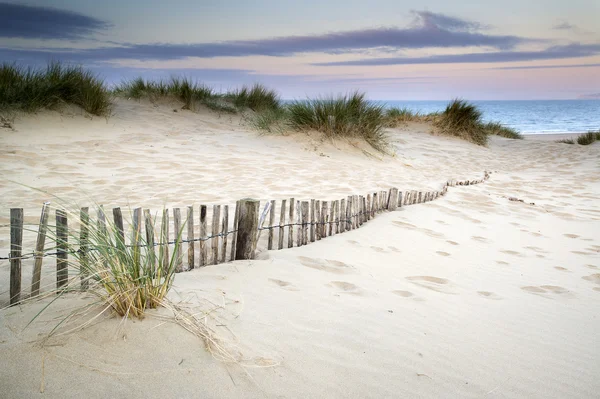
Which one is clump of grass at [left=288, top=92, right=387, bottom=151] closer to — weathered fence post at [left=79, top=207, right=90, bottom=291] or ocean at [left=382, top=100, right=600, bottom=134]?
ocean at [left=382, top=100, right=600, bottom=134]

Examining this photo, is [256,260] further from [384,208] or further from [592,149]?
[592,149]

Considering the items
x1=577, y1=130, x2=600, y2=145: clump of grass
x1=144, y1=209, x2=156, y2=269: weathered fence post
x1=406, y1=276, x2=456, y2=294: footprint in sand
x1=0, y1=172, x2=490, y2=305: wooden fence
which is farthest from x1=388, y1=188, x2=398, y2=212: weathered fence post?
x1=577, y1=130, x2=600, y2=145: clump of grass

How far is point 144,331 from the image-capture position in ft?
5.68

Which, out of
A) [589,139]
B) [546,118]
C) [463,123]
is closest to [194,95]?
[463,123]

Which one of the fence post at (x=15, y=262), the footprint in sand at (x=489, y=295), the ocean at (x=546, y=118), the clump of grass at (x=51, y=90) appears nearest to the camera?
the fence post at (x=15, y=262)

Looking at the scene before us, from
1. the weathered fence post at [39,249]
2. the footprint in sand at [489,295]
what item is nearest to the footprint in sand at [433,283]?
the footprint in sand at [489,295]

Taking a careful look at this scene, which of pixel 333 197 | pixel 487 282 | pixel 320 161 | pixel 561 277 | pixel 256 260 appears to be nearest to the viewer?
pixel 256 260

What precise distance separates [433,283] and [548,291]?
2.62 ft

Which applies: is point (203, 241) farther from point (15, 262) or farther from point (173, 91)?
point (173, 91)

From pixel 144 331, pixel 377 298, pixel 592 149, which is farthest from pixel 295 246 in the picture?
pixel 592 149

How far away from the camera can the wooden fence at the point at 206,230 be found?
200 centimetres

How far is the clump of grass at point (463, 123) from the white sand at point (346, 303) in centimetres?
649

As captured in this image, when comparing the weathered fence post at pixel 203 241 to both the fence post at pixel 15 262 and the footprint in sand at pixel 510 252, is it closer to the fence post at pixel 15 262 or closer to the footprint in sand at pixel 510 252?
the fence post at pixel 15 262

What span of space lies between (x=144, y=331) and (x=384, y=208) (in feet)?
11.0
